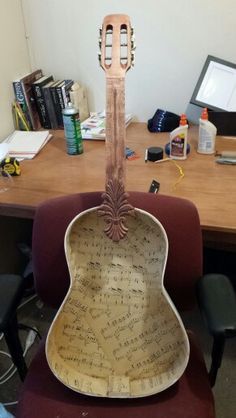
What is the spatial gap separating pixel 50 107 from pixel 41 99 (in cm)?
6

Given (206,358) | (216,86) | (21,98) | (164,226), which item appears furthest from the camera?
(21,98)

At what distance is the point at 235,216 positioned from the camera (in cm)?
110

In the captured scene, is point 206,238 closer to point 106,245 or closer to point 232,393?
point 106,245

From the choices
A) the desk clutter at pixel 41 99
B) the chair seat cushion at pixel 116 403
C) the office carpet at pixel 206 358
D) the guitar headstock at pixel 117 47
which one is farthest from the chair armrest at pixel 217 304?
the desk clutter at pixel 41 99

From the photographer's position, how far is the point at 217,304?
852 millimetres

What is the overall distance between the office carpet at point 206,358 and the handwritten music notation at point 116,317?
1.66ft

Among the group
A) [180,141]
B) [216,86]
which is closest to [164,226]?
[180,141]

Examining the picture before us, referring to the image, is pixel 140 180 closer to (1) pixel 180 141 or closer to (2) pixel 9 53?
(1) pixel 180 141

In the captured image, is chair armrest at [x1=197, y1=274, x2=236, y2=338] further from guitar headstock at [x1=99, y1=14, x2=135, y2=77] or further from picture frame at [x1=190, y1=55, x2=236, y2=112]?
picture frame at [x1=190, y1=55, x2=236, y2=112]

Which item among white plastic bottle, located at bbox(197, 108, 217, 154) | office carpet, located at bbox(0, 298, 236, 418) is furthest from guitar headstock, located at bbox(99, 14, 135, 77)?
office carpet, located at bbox(0, 298, 236, 418)

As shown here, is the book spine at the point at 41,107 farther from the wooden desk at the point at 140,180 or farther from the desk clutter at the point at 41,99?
the wooden desk at the point at 140,180

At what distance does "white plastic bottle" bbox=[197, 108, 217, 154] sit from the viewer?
4.77 feet

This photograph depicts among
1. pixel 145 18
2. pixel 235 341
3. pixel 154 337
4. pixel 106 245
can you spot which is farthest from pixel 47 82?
pixel 235 341

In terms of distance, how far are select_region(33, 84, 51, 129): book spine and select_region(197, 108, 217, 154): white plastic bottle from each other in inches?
30.3
